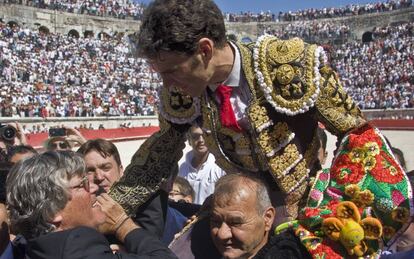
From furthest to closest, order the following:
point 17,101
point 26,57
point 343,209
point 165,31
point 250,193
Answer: point 26,57
point 17,101
point 250,193
point 165,31
point 343,209

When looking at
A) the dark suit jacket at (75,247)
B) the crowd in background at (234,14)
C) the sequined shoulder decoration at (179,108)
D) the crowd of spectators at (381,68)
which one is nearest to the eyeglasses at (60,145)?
the sequined shoulder decoration at (179,108)

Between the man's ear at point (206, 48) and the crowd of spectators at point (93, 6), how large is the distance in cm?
2618

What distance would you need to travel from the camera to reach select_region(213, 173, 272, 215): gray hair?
174 centimetres


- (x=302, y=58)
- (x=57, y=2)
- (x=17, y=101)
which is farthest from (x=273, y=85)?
(x=57, y=2)

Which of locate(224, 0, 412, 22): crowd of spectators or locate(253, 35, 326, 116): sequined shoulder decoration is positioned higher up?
locate(224, 0, 412, 22): crowd of spectators

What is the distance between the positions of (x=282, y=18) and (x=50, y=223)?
3555 centimetres

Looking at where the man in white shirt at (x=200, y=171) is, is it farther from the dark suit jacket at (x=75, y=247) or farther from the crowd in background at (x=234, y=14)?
the crowd in background at (x=234, y=14)

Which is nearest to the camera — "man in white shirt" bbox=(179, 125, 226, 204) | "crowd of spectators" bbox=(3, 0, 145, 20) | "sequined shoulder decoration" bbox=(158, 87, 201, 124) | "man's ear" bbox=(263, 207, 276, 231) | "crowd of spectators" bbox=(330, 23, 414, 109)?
"man's ear" bbox=(263, 207, 276, 231)

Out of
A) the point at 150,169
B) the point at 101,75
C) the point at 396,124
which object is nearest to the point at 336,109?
the point at 150,169

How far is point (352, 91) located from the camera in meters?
24.6

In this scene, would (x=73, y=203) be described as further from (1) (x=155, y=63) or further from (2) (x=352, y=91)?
(2) (x=352, y=91)

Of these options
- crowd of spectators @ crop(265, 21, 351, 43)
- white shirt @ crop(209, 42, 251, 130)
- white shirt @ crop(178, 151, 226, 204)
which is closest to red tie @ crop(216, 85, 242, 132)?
white shirt @ crop(209, 42, 251, 130)

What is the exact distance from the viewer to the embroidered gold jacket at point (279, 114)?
68.5 inches

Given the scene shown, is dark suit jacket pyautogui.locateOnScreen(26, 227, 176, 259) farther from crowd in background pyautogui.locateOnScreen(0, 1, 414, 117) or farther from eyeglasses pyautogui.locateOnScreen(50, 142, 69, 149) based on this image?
crowd in background pyautogui.locateOnScreen(0, 1, 414, 117)
